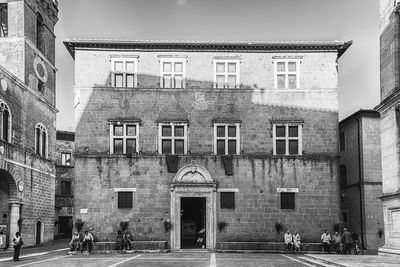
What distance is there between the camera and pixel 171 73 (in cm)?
→ 3309

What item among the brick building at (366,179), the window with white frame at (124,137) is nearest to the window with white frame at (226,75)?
the window with white frame at (124,137)

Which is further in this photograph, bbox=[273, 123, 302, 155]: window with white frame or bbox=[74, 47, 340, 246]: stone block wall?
bbox=[273, 123, 302, 155]: window with white frame

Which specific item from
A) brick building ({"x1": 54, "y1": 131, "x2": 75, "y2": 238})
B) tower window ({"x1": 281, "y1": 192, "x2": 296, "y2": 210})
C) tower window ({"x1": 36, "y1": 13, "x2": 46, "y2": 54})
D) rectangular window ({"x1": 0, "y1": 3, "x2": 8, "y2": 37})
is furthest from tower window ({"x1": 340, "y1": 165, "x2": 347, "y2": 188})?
brick building ({"x1": 54, "y1": 131, "x2": 75, "y2": 238})

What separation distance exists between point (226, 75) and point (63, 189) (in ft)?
118

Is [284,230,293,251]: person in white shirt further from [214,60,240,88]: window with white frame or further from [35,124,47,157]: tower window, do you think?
[35,124,47,157]: tower window

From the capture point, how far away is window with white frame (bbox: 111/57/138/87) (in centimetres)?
3300

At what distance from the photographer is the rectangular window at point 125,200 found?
3175 centimetres

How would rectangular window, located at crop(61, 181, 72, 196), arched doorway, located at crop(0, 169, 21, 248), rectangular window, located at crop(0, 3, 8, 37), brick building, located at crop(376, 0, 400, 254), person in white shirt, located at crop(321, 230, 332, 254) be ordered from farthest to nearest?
rectangular window, located at crop(61, 181, 72, 196), rectangular window, located at crop(0, 3, 8, 37), arched doorway, located at crop(0, 169, 21, 248), person in white shirt, located at crop(321, 230, 332, 254), brick building, located at crop(376, 0, 400, 254)

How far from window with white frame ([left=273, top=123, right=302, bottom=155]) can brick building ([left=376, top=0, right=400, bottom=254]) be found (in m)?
7.02

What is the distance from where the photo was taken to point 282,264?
2303cm

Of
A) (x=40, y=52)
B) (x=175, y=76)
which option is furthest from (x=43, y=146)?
(x=175, y=76)

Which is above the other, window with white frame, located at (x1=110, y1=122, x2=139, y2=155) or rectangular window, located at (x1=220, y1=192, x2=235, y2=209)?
window with white frame, located at (x1=110, y1=122, x2=139, y2=155)

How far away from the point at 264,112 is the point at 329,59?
5.39 m

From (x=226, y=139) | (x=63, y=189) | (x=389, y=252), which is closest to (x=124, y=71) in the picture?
(x=226, y=139)
